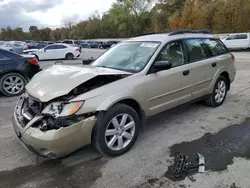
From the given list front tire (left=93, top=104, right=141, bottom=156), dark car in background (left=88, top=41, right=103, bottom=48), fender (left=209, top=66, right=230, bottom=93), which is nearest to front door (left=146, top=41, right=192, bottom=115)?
front tire (left=93, top=104, right=141, bottom=156)

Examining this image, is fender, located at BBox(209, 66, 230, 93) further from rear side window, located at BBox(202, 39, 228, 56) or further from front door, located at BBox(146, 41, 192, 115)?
front door, located at BBox(146, 41, 192, 115)

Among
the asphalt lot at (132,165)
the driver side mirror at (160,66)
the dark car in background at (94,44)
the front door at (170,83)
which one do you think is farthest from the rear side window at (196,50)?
the dark car in background at (94,44)

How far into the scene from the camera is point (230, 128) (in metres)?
3.98

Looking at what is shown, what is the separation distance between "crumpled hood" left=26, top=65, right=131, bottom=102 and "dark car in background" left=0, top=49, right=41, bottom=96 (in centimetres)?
360

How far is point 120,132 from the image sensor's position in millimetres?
3150

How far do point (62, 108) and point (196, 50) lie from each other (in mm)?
2816

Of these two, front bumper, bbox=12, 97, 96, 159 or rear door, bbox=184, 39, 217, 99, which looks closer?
front bumper, bbox=12, 97, 96, 159

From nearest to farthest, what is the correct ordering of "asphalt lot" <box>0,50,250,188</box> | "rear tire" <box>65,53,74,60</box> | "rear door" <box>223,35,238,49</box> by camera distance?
"asphalt lot" <box>0,50,250,188</box> < "rear tire" <box>65,53,74,60</box> < "rear door" <box>223,35,238,49</box>

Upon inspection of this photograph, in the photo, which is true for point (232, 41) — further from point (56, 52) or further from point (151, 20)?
point (151, 20)

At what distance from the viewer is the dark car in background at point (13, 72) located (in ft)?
21.1

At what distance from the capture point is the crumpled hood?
2.87 m

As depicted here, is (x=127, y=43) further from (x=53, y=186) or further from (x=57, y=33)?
(x=57, y=33)

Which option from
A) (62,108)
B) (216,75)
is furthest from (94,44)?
(62,108)

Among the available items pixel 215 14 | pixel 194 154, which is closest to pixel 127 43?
pixel 194 154
